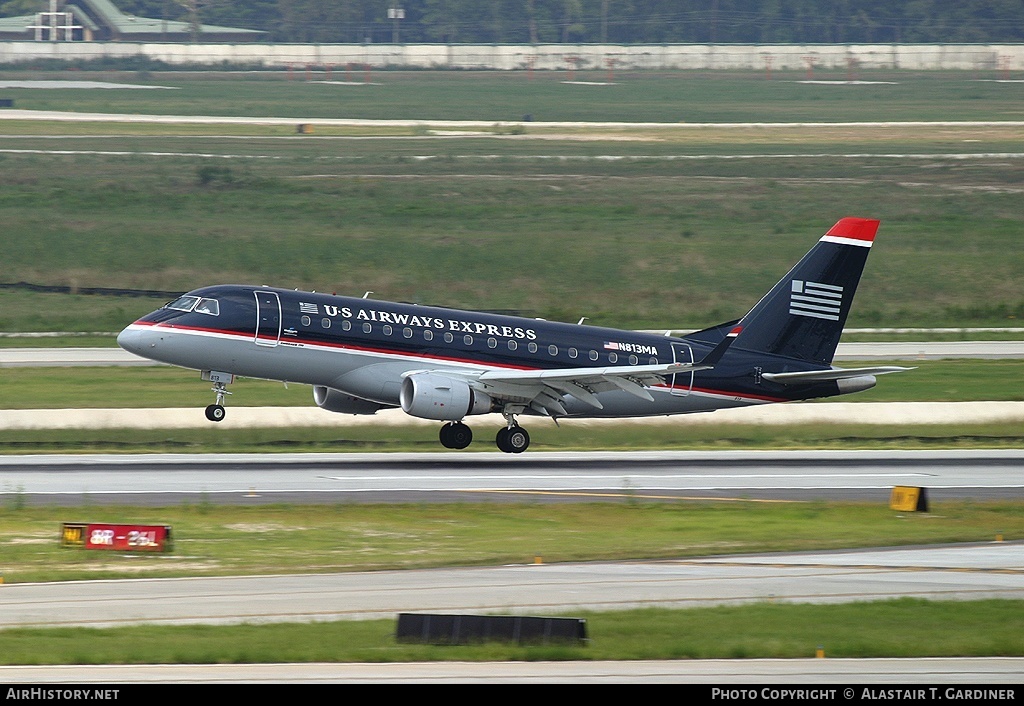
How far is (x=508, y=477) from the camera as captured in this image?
3644 centimetres

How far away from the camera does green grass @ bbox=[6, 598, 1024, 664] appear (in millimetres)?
18203

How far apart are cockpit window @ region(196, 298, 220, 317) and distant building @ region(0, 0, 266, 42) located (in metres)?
128

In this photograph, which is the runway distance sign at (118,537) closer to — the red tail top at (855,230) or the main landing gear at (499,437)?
the main landing gear at (499,437)

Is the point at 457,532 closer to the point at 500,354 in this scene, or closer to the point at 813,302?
the point at 500,354

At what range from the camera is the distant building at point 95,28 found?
156625 millimetres

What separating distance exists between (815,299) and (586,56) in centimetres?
11719

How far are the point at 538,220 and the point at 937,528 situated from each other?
53983 mm

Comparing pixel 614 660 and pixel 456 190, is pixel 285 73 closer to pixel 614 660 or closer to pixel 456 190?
pixel 456 190

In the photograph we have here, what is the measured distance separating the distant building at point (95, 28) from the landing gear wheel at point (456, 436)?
5110 inches

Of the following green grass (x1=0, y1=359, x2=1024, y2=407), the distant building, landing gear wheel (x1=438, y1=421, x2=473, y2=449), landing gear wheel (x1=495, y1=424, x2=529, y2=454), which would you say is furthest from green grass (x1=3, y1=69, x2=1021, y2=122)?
landing gear wheel (x1=495, y1=424, x2=529, y2=454)

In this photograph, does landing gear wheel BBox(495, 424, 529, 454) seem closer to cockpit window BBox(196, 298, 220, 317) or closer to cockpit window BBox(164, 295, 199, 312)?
cockpit window BBox(196, 298, 220, 317)

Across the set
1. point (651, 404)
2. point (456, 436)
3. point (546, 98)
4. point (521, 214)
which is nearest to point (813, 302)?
point (651, 404)
